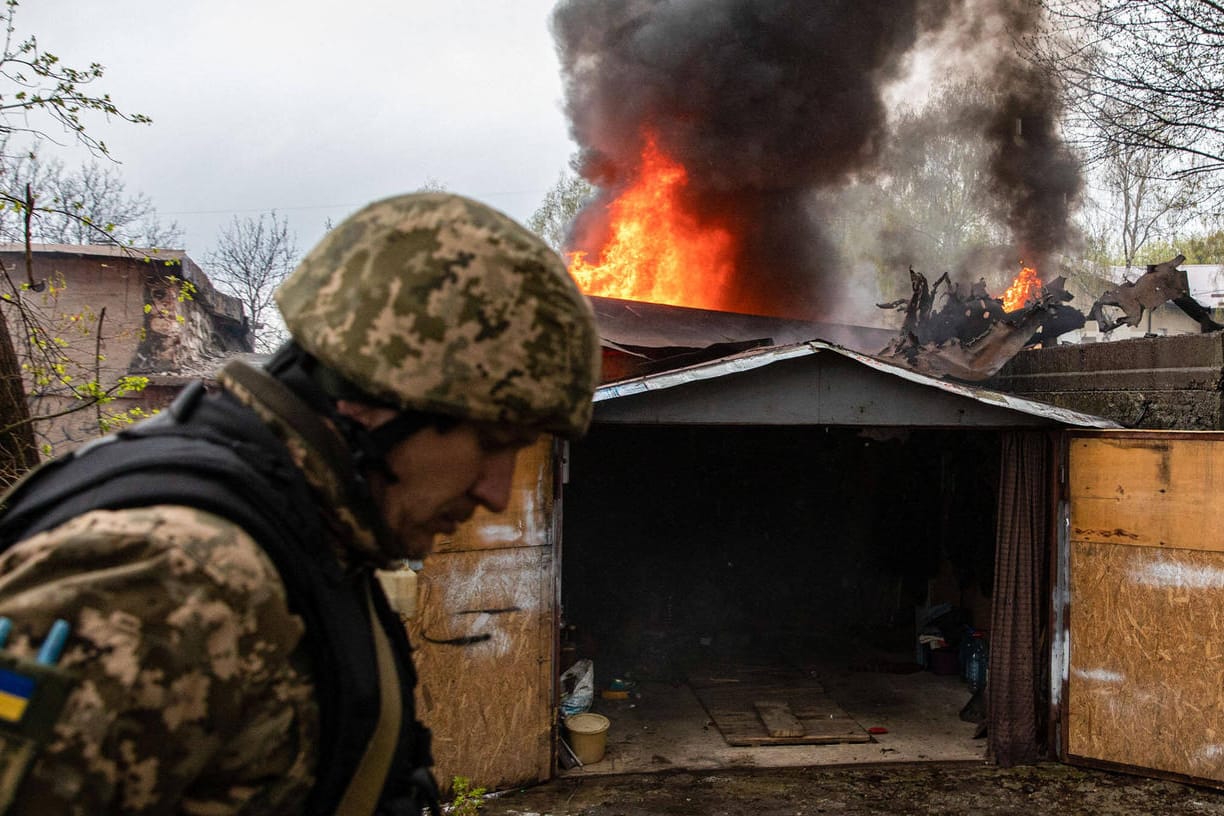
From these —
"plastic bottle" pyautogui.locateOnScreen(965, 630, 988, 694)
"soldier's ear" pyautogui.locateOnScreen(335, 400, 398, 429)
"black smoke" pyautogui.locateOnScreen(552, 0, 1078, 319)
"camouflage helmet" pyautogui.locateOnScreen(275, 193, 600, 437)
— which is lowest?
"plastic bottle" pyautogui.locateOnScreen(965, 630, 988, 694)

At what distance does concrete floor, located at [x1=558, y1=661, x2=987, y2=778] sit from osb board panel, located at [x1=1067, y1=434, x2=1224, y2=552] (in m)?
2.52

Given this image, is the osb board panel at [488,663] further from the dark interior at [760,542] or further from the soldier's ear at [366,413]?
the soldier's ear at [366,413]

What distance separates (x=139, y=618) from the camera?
2.87 feet

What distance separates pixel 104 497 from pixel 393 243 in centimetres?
53

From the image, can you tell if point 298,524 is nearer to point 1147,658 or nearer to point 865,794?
point 865,794

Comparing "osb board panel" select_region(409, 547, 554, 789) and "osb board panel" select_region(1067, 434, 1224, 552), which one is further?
"osb board panel" select_region(1067, 434, 1224, 552)

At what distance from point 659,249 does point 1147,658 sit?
1081cm

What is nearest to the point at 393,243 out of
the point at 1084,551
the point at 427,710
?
the point at 427,710

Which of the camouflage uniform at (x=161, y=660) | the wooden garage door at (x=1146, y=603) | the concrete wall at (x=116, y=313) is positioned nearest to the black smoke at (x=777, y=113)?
the concrete wall at (x=116, y=313)

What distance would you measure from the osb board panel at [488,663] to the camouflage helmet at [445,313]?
5360 mm

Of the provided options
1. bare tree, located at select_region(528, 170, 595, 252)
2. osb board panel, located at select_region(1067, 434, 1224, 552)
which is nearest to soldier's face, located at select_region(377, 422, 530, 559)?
osb board panel, located at select_region(1067, 434, 1224, 552)

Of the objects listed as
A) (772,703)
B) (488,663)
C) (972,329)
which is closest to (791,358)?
(488,663)

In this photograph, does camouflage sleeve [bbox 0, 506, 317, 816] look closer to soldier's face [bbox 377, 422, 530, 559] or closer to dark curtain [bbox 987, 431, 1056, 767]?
soldier's face [bbox 377, 422, 530, 559]

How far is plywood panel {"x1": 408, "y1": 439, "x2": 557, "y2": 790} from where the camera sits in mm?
6332
